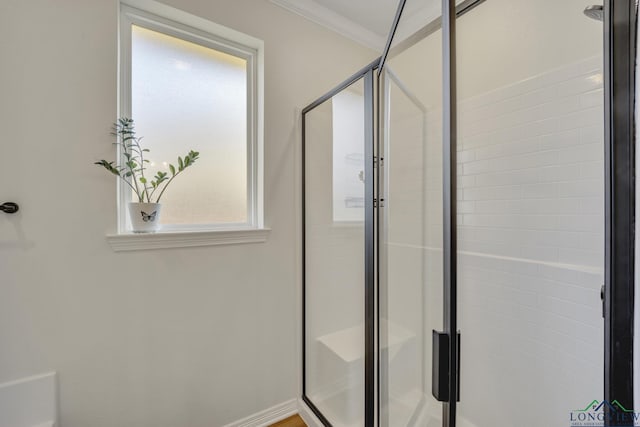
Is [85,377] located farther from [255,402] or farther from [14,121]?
[14,121]

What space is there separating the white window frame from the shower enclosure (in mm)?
581

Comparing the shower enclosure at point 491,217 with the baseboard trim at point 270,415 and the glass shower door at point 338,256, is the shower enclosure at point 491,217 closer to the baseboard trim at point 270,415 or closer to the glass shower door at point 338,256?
the glass shower door at point 338,256

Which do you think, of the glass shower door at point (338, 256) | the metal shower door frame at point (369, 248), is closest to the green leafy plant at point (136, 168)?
the glass shower door at point (338, 256)

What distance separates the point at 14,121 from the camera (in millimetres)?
991

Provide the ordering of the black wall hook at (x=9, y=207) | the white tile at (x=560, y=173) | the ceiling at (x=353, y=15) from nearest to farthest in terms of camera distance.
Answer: the white tile at (x=560, y=173), the black wall hook at (x=9, y=207), the ceiling at (x=353, y=15)

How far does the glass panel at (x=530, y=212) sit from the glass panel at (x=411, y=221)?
6cm

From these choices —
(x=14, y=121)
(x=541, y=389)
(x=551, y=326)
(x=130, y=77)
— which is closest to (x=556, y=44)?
(x=551, y=326)

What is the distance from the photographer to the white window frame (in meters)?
1.25

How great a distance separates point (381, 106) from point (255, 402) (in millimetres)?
1649

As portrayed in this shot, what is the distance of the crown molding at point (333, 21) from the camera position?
159cm

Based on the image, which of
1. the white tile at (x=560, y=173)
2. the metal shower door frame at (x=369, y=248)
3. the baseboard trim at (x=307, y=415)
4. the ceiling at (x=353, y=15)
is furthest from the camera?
the ceiling at (x=353, y=15)

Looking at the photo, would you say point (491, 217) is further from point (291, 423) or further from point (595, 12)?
point (291, 423)

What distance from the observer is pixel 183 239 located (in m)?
1.29

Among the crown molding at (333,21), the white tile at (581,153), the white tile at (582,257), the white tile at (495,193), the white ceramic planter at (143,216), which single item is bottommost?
the white tile at (582,257)
